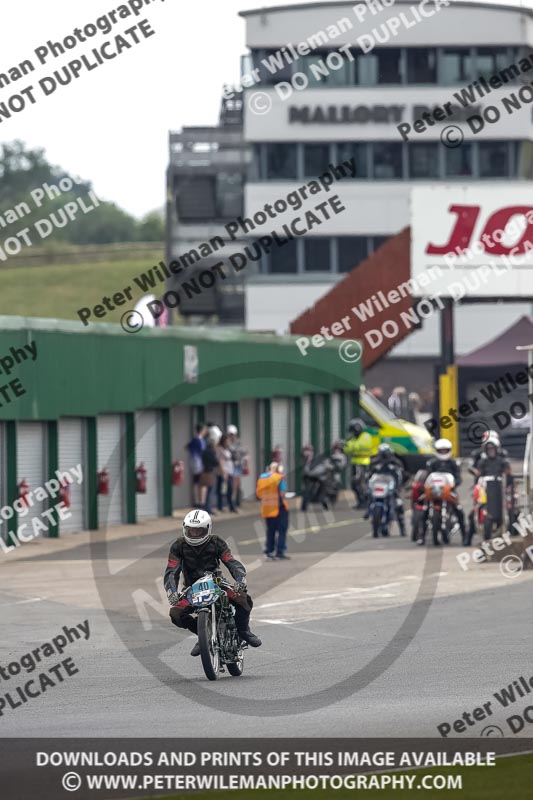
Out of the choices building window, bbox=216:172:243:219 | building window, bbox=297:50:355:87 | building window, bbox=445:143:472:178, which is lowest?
building window, bbox=216:172:243:219

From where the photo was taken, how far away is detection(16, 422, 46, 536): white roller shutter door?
92.9 ft

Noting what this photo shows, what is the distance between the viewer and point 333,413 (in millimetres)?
45938

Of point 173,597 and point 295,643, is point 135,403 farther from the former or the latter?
point 173,597

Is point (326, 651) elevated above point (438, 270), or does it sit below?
below

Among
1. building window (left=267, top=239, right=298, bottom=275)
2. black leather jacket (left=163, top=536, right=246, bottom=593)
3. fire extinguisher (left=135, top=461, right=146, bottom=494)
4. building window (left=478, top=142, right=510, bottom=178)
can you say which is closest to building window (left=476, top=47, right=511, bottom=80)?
building window (left=478, top=142, right=510, bottom=178)

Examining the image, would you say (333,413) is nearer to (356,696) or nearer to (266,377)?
(266,377)

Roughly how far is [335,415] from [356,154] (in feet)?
85.9

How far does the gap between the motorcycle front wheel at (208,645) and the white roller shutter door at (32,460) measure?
14551 mm

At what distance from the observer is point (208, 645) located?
13.5 m

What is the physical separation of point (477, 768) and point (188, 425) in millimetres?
27291

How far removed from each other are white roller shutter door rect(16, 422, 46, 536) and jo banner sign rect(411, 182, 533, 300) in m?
18.5

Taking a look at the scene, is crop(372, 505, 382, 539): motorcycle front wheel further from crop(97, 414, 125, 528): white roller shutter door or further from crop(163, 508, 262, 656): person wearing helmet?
crop(163, 508, 262, 656): person wearing helmet

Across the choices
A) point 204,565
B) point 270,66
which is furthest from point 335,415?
point 204,565

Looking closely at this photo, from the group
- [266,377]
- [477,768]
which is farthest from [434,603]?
[266,377]
